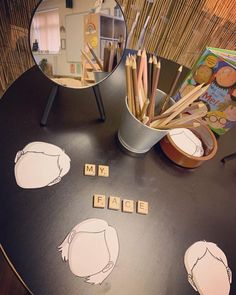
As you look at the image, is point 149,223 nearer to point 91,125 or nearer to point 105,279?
point 105,279

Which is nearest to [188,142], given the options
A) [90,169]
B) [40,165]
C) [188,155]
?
[188,155]

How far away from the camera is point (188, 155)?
1.73 ft

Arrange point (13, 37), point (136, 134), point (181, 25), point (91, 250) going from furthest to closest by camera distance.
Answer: point (181, 25)
point (13, 37)
point (136, 134)
point (91, 250)

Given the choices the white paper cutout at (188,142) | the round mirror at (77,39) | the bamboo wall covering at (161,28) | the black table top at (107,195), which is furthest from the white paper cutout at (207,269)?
the bamboo wall covering at (161,28)

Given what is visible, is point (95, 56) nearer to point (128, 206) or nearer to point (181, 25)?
point (128, 206)

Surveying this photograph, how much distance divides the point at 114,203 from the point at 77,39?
41cm

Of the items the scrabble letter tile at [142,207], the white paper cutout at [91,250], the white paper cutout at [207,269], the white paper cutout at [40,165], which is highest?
the white paper cutout at [40,165]

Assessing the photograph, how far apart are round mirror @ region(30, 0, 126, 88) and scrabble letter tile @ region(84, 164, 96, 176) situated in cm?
23

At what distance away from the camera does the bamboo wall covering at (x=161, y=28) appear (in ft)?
2.78

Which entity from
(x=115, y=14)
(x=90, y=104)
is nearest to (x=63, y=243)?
(x=90, y=104)

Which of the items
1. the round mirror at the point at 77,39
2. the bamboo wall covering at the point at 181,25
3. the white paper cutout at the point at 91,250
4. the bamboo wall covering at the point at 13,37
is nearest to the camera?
the white paper cutout at the point at 91,250

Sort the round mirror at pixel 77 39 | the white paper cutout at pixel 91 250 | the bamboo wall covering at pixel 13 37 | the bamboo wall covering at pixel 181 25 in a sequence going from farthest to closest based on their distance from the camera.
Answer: the bamboo wall covering at pixel 181 25
the bamboo wall covering at pixel 13 37
the round mirror at pixel 77 39
the white paper cutout at pixel 91 250

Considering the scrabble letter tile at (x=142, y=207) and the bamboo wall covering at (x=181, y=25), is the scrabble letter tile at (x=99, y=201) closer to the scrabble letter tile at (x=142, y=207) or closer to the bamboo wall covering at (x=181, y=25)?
the scrabble letter tile at (x=142, y=207)

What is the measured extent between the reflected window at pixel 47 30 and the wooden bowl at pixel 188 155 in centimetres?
37
